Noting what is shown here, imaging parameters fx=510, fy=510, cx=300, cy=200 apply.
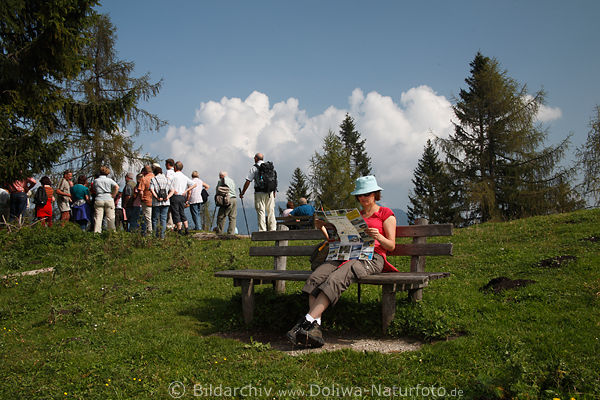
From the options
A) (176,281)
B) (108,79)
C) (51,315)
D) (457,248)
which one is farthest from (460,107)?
(51,315)

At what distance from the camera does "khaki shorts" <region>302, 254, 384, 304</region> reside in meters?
5.68

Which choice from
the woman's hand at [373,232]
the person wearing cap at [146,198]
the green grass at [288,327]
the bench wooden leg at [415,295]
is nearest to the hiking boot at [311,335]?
the green grass at [288,327]

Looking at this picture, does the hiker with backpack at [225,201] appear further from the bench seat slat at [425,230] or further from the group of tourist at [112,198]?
the bench seat slat at [425,230]

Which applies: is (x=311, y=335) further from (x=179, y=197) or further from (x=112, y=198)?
(x=112, y=198)

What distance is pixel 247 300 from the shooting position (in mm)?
6852

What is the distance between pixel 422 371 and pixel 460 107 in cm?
3640

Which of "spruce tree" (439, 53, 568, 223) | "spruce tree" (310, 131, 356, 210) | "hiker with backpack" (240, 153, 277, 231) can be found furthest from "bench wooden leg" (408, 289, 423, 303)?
"spruce tree" (310, 131, 356, 210)

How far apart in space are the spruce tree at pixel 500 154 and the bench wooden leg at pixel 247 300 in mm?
29440

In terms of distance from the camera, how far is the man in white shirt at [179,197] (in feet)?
49.8

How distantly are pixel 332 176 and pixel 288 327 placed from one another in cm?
4016

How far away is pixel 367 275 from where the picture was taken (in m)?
5.89

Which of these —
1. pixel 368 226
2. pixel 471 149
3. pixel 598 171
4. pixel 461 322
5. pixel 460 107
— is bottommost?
pixel 461 322

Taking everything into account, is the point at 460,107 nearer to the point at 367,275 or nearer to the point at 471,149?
the point at 471,149

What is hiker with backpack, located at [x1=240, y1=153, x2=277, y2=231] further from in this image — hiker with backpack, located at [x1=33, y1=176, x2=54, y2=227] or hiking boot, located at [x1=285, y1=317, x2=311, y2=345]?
hiking boot, located at [x1=285, y1=317, x2=311, y2=345]
